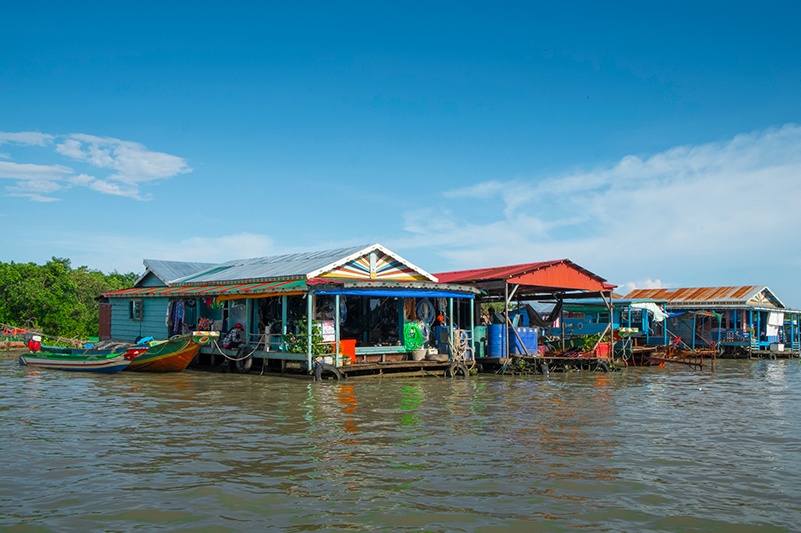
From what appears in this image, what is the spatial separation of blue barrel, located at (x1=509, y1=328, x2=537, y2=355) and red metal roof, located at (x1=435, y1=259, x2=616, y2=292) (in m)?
1.62

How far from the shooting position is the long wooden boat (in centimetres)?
2122

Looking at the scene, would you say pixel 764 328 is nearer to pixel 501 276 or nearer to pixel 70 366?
pixel 501 276

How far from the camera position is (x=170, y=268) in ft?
97.9

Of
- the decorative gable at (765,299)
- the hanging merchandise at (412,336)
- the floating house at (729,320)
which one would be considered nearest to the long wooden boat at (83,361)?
the hanging merchandise at (412,336)

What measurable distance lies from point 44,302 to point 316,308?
2334 centimetres

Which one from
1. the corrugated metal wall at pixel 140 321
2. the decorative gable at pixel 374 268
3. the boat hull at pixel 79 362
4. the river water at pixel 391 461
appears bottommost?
the river water at pixel 391 461

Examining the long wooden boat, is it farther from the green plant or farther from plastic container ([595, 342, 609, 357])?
plastic container ([595, 342, 609, 357])

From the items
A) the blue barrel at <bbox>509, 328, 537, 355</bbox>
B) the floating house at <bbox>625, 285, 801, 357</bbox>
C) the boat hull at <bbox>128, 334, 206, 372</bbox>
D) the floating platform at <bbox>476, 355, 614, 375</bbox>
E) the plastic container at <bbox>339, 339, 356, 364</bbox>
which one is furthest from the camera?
the floating house at <bbox>625, 285, 801, 357</bbox>

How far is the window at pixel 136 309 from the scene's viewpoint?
2783 cm

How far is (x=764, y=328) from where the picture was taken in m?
40.6

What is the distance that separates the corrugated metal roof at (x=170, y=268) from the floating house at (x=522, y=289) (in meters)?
10.8

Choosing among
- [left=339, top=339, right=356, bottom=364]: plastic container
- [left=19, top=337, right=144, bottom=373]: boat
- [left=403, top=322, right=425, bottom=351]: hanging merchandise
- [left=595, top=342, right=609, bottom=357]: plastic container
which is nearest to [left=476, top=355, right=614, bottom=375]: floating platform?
[left=595, top=342, right=609, bottom=357]: plastic container

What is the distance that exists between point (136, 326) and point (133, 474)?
20.7 meters

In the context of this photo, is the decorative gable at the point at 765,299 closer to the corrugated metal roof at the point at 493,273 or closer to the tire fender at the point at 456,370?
the corrugated metal roof at the point at 493,273
